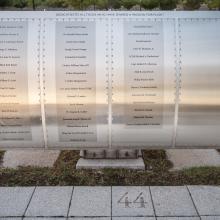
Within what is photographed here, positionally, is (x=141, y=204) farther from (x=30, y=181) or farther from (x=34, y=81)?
(x=34, y=81)

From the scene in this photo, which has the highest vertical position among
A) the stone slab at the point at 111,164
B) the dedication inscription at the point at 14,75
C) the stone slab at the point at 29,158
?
the dedication inscription at the point at 14,75

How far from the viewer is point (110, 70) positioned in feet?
20.2

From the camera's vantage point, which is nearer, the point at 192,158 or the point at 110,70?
the point at 110,70

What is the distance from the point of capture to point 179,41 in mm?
6160

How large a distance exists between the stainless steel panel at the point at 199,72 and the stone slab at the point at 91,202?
1.86 metres

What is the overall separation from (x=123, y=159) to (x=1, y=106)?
285cm

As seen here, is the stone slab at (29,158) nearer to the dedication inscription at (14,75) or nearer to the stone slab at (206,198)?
the dedication inscription at (14,75)

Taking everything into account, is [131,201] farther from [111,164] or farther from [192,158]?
A: [192,158]

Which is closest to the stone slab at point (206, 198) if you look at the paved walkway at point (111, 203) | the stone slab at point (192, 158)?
the paved walkway at point (111, 203)

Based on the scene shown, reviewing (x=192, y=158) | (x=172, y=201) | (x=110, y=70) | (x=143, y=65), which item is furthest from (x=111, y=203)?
(x=192, y=158)

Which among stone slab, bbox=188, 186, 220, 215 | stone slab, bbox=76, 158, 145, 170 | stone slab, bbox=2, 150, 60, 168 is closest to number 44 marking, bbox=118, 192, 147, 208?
stone slab, bbox=188, 186, 220, 215

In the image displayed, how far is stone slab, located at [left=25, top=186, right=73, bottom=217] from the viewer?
5.97 metres

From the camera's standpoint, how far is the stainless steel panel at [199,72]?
6133mm

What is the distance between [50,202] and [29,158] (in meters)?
2.26
